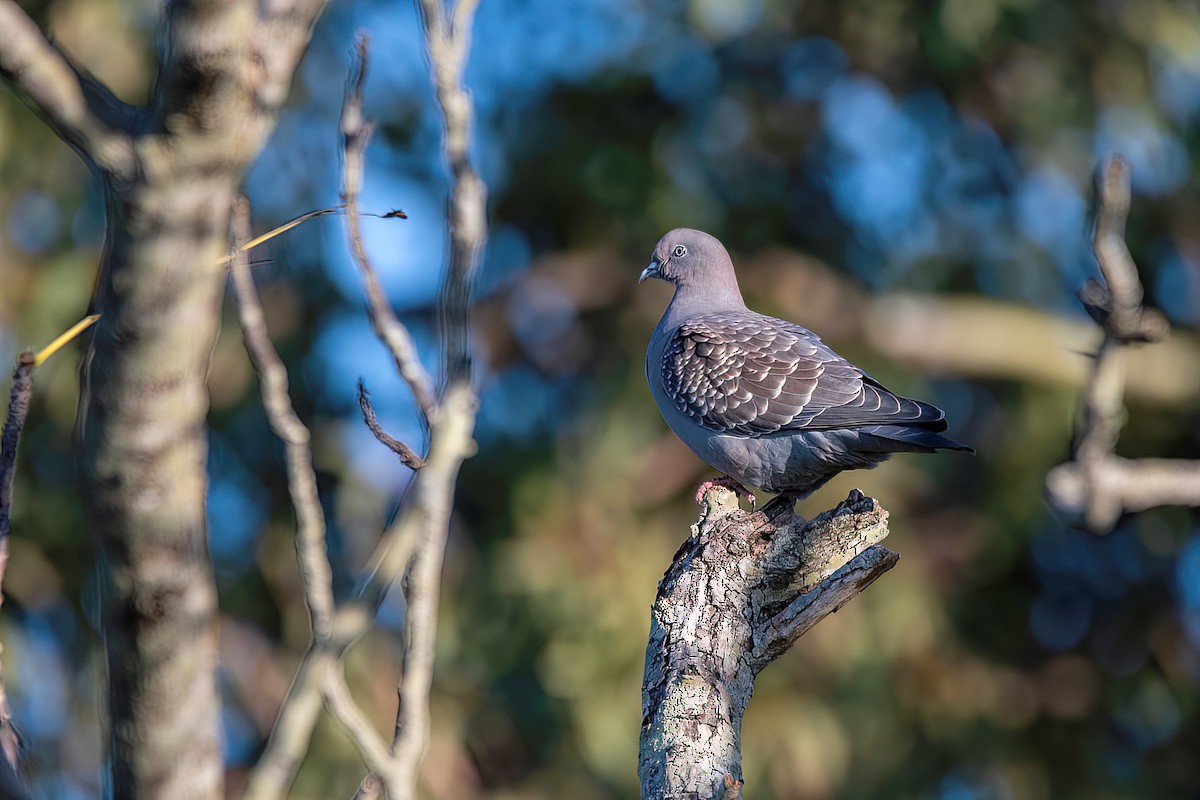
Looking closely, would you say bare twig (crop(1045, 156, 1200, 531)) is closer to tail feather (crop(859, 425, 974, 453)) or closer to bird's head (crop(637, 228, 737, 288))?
tail feather (crop(859, 425, 974, 453))

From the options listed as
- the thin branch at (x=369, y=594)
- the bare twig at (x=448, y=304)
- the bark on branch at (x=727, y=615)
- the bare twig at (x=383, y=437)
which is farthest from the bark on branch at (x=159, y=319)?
A: the bark on branch at (x=727, y=615)

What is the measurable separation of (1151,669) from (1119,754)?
3.09 feet

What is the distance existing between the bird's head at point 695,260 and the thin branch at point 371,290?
4.33 metres

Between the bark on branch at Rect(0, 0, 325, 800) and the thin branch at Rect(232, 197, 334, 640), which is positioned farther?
the thin branch at Rect(232, 197, 334, 640)

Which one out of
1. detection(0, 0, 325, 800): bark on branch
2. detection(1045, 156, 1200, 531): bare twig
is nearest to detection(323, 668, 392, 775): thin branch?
detection(0, 0, 325, 800): bark on branch

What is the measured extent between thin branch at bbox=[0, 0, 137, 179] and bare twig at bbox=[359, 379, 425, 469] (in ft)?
3.93

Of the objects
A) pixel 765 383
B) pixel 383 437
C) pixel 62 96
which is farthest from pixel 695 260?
pixel 62 96

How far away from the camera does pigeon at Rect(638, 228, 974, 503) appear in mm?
5438

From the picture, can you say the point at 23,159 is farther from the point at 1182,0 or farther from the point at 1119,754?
the point at 1119,754

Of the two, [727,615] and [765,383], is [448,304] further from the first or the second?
[765,383]

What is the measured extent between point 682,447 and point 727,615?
7.29m

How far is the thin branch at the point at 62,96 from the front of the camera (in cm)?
195

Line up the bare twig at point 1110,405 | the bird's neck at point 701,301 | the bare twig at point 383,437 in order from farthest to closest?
the bird's neck at point 701,301 < the bare twig at point 383,437 < the bare twig at point 1110,405

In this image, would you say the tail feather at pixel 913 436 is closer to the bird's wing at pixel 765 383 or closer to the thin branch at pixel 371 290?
the bird's wing at pixel 765 383
